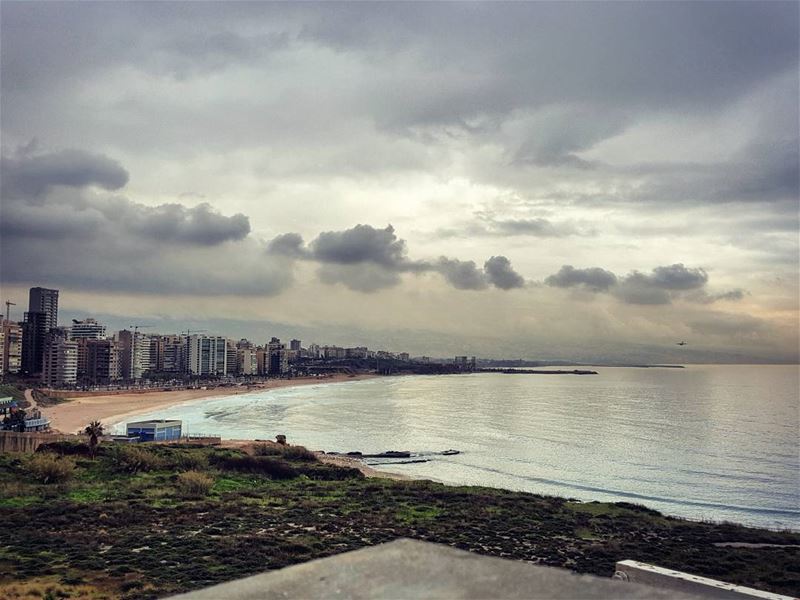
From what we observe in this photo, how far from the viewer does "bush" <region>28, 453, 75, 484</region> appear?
26953 mm

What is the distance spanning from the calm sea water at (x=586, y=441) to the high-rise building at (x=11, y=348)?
62.9 metres

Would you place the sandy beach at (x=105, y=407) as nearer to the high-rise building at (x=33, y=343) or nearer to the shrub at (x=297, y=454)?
the shrub at (x=297, y=454)

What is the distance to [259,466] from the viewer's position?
111ft

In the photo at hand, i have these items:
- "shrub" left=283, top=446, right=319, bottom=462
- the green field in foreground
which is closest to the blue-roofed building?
"shrub" left=283, top=446, right=319, bottom=462

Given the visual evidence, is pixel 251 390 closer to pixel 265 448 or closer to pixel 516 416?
pixel 516 416

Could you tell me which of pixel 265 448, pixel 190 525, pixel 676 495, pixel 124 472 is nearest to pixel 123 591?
pixel 190 525

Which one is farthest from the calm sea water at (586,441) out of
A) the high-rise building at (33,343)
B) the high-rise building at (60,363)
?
the high-rise building at (33,343)

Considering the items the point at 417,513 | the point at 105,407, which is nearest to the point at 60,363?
the point at 105,407

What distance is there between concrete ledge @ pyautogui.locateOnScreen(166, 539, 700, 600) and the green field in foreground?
1261 cm

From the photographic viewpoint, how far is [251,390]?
14900 cm

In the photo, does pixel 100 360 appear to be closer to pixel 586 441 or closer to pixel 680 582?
pixel 586 441

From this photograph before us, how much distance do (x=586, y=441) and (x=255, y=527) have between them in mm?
43811

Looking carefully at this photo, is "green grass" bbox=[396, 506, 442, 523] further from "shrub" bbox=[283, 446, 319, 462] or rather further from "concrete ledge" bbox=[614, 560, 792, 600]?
"shrub" bbox=[283, 446, 319, 462]

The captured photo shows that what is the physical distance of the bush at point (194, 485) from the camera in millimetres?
26234
